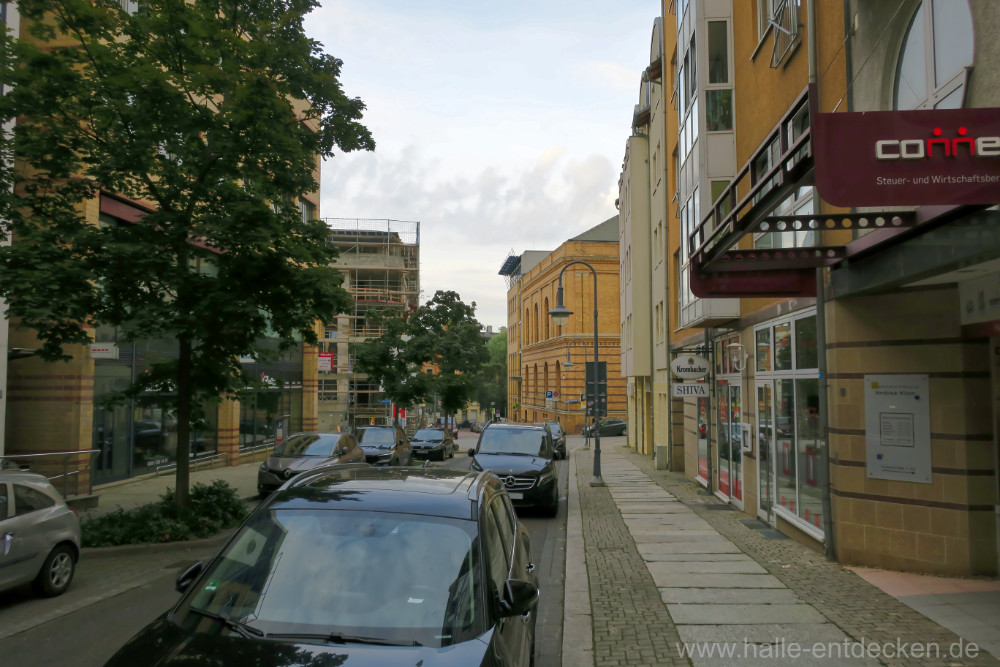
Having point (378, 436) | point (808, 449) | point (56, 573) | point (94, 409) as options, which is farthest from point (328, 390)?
point (808, 449)

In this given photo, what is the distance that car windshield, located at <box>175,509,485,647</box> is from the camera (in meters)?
3.25

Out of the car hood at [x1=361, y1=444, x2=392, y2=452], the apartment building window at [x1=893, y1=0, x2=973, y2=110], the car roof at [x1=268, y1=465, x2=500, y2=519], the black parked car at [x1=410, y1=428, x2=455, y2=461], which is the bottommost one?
the black parked car at [x1=410, y1=428, x2=455, y2=461]

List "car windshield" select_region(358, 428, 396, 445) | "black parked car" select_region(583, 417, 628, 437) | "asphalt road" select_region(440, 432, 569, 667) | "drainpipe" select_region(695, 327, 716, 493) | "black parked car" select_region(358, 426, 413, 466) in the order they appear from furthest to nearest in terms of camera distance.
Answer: "black parked car" select_region(583, 417, 628, 437), "car windshield" select_region(358, 428, 396, 445), "black parked car" select_region(358, 426, 413, 466), "drainpipe" select_region(695, 327, 716, 493), "asphalt road" select_region(440, 432, 569, 667)

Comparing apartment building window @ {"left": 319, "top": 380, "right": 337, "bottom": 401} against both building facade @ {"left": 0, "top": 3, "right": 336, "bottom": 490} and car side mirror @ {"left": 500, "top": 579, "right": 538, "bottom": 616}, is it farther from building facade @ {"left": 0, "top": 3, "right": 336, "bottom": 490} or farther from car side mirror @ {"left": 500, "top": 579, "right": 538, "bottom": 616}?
car side mirror @ {"left": 500, "top": 579, "right": 538, "bottom": 616}

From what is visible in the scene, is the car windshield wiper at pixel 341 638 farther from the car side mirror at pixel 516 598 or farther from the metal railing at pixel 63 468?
the metal railing at pixel 63 468

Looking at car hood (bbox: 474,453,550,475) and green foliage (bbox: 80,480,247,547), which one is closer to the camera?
green foliage (bbox: 80,480,247,547)

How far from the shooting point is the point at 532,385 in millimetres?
72875

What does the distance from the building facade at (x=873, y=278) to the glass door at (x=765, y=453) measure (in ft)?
0.17

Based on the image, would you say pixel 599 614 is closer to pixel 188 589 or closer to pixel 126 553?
pixel 188 589

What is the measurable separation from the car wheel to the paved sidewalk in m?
5.35

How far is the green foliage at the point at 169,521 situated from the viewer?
9961mm

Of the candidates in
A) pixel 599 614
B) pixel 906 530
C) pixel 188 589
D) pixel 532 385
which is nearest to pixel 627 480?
pixel 906 530

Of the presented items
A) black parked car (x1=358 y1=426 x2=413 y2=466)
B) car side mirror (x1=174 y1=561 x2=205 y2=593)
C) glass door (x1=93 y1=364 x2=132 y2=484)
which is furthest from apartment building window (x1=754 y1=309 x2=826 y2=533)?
glass door (x1=93 y1=364 x2=132 y2=484)

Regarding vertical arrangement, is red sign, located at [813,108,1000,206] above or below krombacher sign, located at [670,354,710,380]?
above
